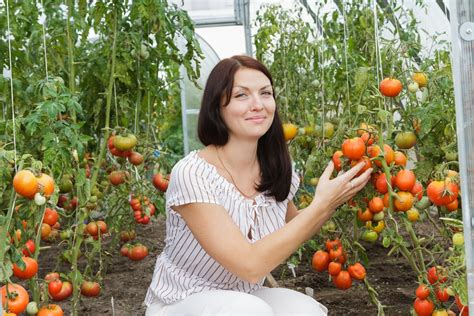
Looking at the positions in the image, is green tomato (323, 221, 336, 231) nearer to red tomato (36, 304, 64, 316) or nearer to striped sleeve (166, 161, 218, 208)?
striped sleeve (166, 161, 218, 208)

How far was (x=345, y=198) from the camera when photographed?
81.4 inches

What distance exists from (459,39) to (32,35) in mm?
1963

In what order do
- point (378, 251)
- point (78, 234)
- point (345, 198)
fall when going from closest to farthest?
point (345, 198) < point (78, 234) < point (378, 251)

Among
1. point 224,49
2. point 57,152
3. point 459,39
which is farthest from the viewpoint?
point 224,49

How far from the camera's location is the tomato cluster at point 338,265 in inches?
108

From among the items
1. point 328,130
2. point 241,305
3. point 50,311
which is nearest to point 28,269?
point 50,311

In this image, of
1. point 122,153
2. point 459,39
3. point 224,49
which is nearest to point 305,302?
point 459,39

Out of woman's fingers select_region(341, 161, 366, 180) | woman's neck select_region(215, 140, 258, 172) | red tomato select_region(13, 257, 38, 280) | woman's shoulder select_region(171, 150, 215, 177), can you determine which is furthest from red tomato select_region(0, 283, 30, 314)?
woman's fingers select_region(341, 161, 366, 180)

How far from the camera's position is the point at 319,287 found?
3609 mm

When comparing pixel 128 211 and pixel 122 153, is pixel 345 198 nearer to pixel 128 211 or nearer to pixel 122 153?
pixel 122 153

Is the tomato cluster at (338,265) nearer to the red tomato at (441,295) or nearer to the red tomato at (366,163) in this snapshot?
the red tomato at (441,295)

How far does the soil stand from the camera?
3232 millimetres

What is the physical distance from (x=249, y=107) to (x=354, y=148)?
306mm

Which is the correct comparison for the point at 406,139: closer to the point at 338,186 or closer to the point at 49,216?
the point at 338,186
